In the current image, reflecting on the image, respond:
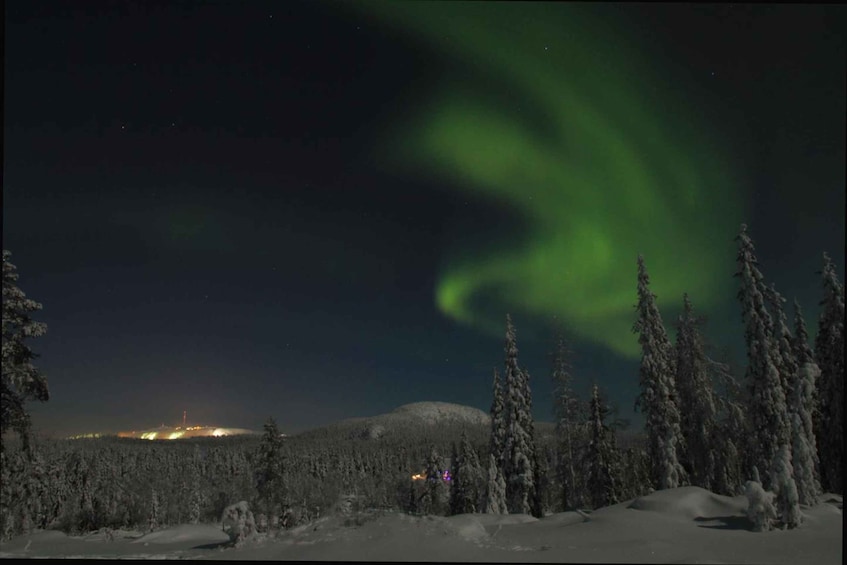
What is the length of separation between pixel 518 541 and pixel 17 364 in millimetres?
14574

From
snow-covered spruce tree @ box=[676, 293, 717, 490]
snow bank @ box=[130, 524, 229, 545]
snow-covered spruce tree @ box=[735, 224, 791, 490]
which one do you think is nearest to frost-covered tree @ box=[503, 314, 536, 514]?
snow-covered spruce tree @ box=[676, 293, 717, 490]

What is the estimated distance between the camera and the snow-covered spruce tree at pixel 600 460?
33.3m

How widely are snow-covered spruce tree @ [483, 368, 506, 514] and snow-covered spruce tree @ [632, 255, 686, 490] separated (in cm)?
991

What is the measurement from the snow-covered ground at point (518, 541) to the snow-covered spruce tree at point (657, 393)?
15419 mm

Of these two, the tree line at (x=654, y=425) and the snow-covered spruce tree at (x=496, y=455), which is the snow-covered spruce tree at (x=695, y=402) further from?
the snow-covered spruce tree at (x=496, y=455)

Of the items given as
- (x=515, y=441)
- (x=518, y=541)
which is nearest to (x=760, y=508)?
(x=518, y=541)

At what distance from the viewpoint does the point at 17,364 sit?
14.6 m

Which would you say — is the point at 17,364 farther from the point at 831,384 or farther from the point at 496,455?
the point at 831,384

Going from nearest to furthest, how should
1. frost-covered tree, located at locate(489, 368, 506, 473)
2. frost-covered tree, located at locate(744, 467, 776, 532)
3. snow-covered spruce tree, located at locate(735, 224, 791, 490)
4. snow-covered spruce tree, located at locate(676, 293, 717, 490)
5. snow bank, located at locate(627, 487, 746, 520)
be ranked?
frost-covered tree, located at locate(744, 467, 776, 532) < snow bank, located at locate(627, 487, 746, 520) < snow-covered spruce tree, located at locate(735, 224, 791, 490) < snow-covered spruce tree, located at locate(676, 293, 717, 490) < frost-covered tree, located at locate(489, 368, 506, 473)

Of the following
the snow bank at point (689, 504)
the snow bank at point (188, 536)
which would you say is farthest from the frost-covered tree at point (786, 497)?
the snow bank at point (188, 536)

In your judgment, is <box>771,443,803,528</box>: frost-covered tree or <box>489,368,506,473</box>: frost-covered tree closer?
<box>771,443,803,528</box>: frost-covered tree

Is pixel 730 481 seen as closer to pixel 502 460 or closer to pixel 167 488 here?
pixel 502 460

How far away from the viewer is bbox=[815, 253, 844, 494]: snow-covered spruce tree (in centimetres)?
2753

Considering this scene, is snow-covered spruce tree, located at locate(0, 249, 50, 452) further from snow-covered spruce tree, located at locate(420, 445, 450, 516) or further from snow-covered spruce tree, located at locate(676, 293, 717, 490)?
snow-covered spruce tree, located at locate(420, 445, 450, 516)
